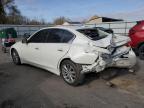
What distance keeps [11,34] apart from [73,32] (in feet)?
25.6

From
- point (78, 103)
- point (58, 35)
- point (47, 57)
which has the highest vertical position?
point (58, 35)

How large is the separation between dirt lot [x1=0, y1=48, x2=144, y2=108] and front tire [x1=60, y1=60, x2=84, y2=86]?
15cm

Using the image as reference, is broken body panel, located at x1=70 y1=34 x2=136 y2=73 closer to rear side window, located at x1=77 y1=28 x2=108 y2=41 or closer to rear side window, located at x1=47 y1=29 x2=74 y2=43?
rear side window, located at x1=77 y1=28 x2=108 y2=41

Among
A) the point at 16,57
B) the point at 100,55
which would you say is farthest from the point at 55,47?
the point at 16,57

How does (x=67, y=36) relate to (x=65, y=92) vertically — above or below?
above

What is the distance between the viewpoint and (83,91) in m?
5.43

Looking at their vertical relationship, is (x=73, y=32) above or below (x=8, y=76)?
above

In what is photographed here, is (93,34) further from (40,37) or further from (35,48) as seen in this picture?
(35,48)

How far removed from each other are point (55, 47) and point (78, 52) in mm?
937

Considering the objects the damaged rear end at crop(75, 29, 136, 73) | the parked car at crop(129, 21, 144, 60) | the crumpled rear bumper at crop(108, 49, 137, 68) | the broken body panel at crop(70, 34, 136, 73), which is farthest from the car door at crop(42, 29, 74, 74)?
the parked car at crop(129, 21, 144, 60)

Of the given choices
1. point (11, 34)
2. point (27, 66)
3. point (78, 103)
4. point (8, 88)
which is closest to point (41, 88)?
point (8, 88)

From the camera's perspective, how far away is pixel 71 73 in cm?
586

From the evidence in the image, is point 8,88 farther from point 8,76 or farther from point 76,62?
point 76,62

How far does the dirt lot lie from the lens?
4652mm
